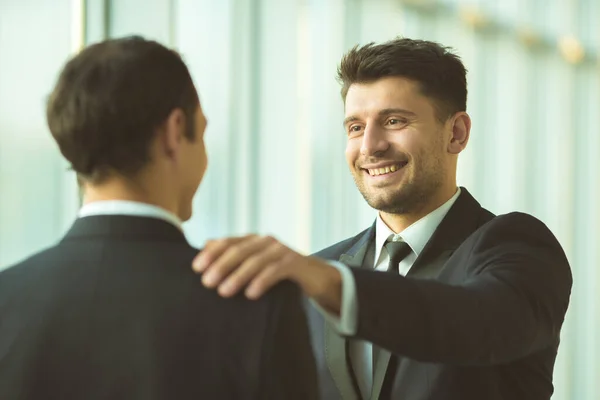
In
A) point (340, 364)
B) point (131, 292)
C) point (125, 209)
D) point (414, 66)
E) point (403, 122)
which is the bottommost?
point (340, 364)

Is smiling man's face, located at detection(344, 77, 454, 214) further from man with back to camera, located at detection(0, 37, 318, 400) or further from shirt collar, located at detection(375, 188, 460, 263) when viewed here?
man with back to camera, located at detection(0, 37, 318, 400)

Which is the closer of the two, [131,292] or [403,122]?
[131,292]

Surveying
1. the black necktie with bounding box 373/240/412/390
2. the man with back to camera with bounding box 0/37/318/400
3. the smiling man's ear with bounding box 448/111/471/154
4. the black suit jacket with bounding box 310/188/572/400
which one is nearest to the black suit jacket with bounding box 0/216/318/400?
the man with back to camera with bounding box 0/37/318/400

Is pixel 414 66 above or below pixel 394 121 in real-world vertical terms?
above

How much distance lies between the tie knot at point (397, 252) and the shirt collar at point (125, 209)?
3.36 feet

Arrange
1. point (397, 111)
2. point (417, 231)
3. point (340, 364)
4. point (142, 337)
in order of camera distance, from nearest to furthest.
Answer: point (142, 337)
point (340, 364)
point (417, 231)
point (397, 111)

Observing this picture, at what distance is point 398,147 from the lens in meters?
2.31

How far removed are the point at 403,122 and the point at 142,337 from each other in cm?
133

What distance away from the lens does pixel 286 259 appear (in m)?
1.24

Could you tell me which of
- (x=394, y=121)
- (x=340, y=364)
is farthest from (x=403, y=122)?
(x=340, y=364)

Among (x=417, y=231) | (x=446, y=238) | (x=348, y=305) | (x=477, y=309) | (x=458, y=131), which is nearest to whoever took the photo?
(x=348, y=305)

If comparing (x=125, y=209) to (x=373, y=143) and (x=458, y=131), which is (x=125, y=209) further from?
(x=458, y=131)

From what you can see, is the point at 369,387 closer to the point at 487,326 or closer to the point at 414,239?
the point at 414,239

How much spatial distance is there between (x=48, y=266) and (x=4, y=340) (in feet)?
0.37
